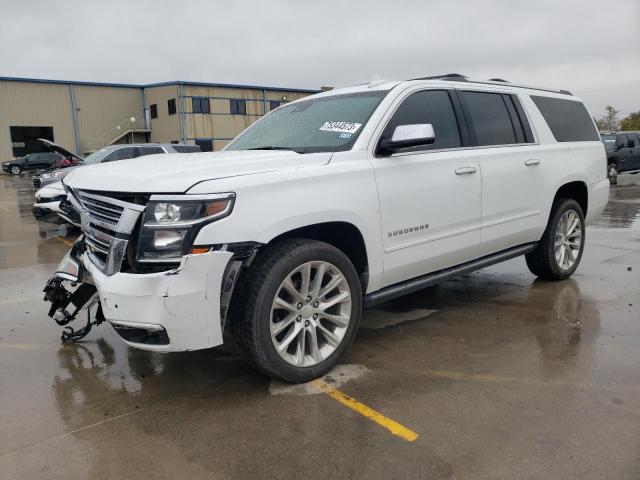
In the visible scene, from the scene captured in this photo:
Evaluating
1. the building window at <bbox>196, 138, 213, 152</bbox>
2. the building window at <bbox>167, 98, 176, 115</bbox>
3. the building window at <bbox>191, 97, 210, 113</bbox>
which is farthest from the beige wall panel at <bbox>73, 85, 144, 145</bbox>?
the building window at <bbox>196, 138, 213, 152</bbox>

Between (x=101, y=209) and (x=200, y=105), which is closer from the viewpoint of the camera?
(x=101, y=209)

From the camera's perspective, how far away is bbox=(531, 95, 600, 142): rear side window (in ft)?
17.7

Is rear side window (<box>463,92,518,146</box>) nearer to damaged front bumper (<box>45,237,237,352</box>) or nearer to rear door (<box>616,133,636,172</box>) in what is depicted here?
damaged front bumper (<box>45,237,237,352</box>)

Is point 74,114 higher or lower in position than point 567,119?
higher

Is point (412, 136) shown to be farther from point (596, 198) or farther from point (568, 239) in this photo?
point (596, 198)

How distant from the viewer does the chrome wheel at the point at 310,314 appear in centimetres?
327

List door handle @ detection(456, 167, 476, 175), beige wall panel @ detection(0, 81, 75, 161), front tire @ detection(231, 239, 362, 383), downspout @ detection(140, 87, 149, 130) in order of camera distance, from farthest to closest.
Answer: downspout @ detection(140, 87, 149, 130) → beige wall panel @ detection(0, 81, 75, 161) → door handle @ detection(456, 167, 476, 175) → front tire @ detection(231, 239, 362, 383)

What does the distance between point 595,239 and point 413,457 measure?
269 inches

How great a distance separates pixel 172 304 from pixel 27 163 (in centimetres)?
4059

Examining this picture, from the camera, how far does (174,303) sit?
9.41ft

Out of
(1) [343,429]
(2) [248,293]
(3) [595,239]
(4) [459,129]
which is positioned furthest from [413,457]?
(3) [595,239]

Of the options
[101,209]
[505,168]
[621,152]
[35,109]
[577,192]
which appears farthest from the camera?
[35,109]

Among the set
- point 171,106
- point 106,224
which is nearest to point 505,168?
point 106,224

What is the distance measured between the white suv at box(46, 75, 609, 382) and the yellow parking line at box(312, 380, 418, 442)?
0.49 feet
